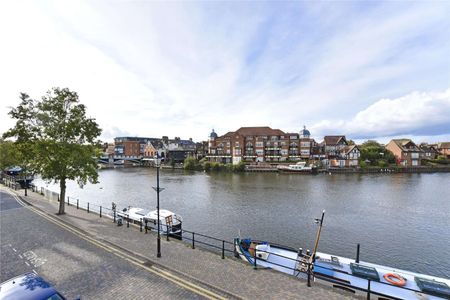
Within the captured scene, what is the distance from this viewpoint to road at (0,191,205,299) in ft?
28.3

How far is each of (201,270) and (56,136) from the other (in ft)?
58.9

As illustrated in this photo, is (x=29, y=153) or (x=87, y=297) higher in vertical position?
(x=29, y=153)

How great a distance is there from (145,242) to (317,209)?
991 inches

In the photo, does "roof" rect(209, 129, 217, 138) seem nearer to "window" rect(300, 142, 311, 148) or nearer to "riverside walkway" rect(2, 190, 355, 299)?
"window" rect(300, 142, 311, 148)

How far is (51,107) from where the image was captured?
18.7 m

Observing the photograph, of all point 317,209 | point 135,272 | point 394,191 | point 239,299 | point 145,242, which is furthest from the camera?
point 394,191

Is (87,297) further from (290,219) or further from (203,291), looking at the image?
(290,219)

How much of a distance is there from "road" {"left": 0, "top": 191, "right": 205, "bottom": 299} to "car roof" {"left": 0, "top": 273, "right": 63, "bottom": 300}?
→ 2598 mm

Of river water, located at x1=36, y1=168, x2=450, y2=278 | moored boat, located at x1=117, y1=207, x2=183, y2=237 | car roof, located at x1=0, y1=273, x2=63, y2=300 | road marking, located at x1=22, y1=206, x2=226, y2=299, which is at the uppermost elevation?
car roof, located at x1=0, y1=273, x2=63, y2=300

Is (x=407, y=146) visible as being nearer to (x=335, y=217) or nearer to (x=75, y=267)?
(x=335, y=217)

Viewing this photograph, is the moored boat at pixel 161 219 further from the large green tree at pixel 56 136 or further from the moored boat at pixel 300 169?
the moored boat at pixel 300 169

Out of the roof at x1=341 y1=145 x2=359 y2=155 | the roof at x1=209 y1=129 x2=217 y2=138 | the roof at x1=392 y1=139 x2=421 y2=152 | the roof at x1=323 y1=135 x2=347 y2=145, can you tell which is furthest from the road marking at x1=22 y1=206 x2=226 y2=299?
the roof at x1=392 y1=139 x2=421 y2=152

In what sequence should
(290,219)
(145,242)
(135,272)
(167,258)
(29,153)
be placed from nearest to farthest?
(135,272), (167,258), (145,242), (29,153), (290,219)

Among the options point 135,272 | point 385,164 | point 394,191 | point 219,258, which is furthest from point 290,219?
point 385,164
